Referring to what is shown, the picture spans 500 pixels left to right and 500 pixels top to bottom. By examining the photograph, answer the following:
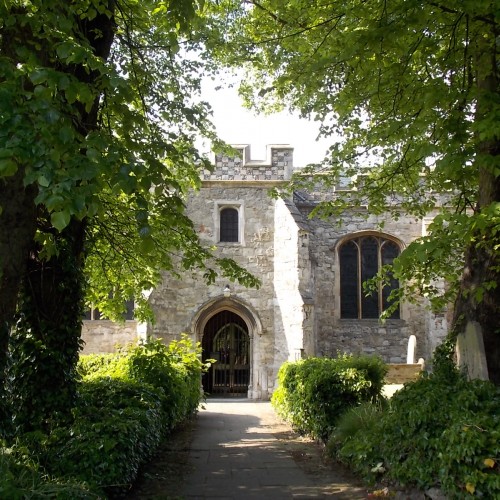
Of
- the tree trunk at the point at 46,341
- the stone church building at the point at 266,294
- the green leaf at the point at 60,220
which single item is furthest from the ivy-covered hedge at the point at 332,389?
the stone church building at the point at 266,294

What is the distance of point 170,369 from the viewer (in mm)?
9938

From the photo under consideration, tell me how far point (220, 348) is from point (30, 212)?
1475 cm

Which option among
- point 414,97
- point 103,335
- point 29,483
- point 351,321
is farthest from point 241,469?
point 103,335

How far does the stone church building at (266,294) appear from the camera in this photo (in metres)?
18.3

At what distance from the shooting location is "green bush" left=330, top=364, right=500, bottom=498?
4965 mm

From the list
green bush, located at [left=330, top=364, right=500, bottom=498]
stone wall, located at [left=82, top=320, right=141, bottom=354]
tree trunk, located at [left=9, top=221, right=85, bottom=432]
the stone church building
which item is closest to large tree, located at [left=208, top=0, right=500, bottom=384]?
green bush, located at [left=330, top=364, right=500, bottom=498]

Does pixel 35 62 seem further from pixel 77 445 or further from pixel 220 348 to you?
pixel 220 348

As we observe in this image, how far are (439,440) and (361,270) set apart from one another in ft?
46.2

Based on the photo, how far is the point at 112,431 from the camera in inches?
227

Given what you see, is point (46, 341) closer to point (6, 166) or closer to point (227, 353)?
point (6, 166)

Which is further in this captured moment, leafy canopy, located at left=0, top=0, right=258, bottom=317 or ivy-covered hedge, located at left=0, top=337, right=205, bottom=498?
ivy-covered hedge, located at left=0, top=337, right=205, bottom=498

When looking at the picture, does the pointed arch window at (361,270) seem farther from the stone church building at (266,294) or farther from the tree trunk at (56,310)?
the tree trunk at (56,310)

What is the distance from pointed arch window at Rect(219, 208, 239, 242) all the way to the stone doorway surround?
6.64ft

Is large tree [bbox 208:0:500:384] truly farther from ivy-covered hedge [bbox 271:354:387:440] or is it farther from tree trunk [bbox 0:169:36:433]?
tree trunk [bbox 0:169:36:433]
